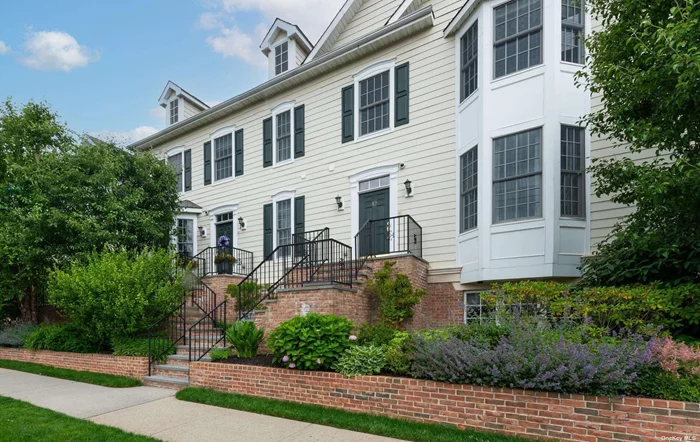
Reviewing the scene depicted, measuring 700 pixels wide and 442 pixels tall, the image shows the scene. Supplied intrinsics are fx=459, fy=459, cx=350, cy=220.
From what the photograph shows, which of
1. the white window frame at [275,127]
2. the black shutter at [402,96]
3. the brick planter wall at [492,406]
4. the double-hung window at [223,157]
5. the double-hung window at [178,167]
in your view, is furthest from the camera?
the double-hung window at [178,167]

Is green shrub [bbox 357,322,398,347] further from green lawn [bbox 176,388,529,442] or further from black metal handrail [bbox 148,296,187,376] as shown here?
black metal handrail [bbox 148,296,187,376]

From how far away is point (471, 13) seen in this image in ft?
33.5

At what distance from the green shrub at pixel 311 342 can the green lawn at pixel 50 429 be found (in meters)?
2.20

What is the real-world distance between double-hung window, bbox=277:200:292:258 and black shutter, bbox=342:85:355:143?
2.84 m

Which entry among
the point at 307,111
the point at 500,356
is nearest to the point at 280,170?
the point at 307,111

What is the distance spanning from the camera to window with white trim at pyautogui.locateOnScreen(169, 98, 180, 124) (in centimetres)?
1875

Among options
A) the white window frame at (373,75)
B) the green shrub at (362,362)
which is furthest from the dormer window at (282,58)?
the green shrub at (362,362)

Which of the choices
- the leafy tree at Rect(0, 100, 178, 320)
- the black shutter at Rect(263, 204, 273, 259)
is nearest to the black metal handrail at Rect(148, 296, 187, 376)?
the leafy tree at Rect(0, 100, 178, 320)

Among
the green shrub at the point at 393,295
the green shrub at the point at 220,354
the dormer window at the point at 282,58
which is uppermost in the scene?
the dormer window at the point at 282,58

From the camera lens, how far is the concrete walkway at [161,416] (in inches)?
223

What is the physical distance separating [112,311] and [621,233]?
9.70 metres

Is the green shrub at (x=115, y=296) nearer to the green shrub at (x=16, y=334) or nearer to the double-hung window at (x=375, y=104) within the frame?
the green shrub at (x=16, y=334)

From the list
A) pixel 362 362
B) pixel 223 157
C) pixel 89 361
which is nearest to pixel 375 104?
pixel 223 157

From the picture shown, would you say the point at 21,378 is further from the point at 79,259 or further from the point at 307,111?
the point at 307,111
